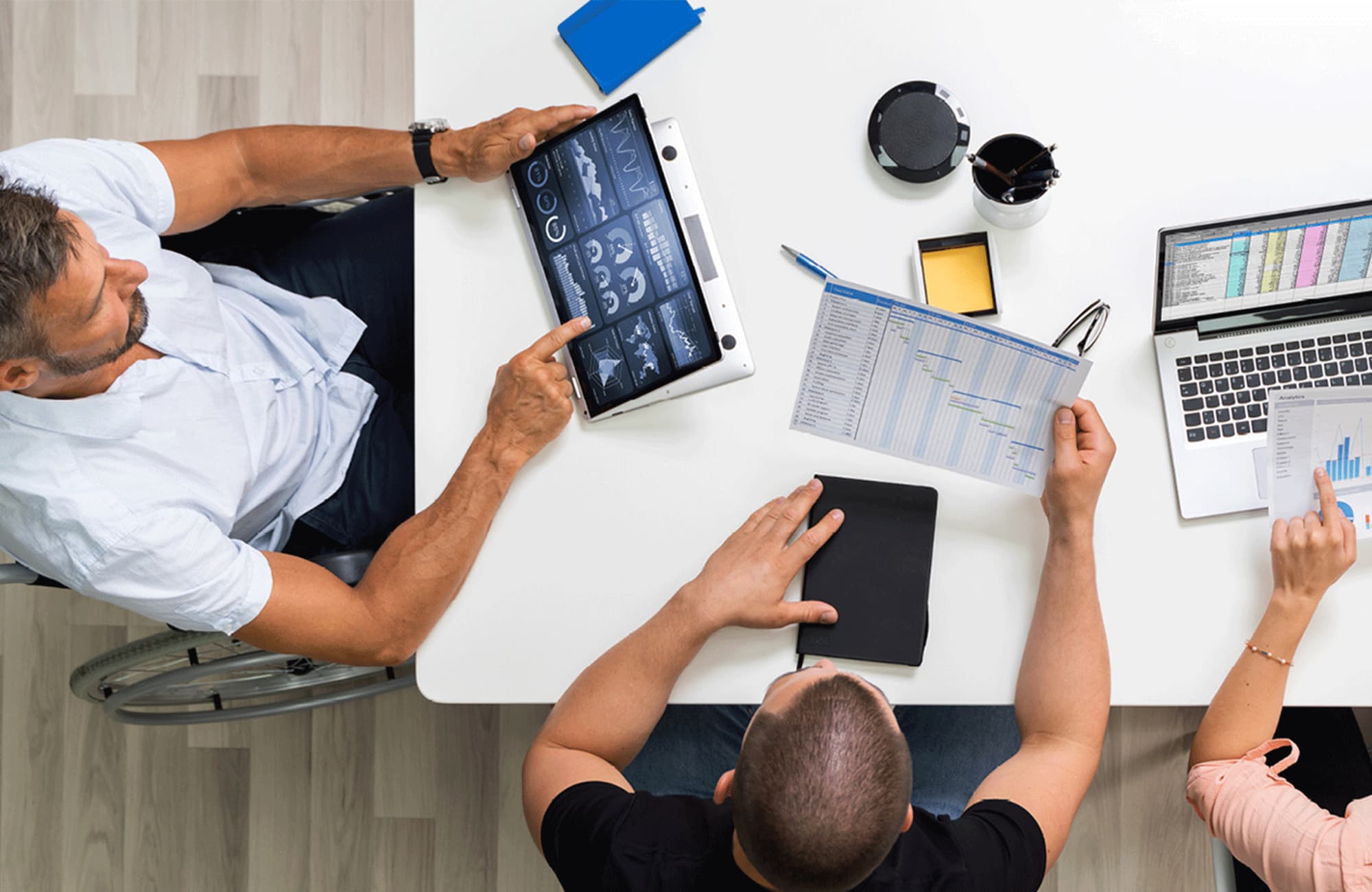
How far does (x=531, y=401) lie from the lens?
1177 mm

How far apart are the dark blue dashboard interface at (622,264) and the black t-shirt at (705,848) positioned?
0.47 metres

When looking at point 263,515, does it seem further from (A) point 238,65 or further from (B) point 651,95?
(A) point 238,65

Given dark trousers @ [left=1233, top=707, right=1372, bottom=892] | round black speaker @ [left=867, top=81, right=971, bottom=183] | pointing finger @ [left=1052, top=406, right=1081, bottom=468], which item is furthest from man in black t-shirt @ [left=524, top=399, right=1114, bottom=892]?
dark trousers @ [left=1233, top=707, right=1372, bottom=892]

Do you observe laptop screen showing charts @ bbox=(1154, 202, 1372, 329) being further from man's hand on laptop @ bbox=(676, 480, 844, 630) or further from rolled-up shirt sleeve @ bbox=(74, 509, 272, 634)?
rolled-up shirt sleeve @ bbox=(74, 509, 272, 634)

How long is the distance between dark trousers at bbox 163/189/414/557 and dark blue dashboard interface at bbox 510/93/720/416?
325 mm

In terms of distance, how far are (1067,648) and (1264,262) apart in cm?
50

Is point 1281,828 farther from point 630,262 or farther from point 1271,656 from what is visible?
point 630,262

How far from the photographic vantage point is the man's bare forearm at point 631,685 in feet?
3.81

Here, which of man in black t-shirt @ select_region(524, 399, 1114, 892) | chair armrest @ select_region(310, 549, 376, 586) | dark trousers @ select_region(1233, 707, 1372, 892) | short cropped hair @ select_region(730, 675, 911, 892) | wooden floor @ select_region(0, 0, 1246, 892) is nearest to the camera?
short cropped hair @ select_region(730, 675, 911, 892)

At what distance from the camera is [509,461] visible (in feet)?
3.88

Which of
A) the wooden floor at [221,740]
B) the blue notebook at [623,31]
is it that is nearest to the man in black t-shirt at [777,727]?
the blue notebook at [623,31]

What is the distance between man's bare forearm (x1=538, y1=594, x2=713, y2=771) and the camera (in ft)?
3.81

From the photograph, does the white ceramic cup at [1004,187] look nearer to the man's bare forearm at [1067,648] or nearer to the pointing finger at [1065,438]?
the pointing finger at [1065,438]

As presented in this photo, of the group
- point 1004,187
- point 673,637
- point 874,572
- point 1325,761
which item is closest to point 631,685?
point 673,637
